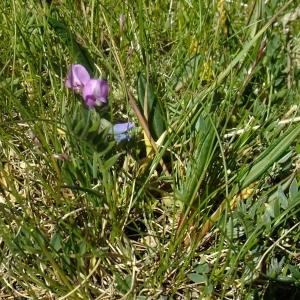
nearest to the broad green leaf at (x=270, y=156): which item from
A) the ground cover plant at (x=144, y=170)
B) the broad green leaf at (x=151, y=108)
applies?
the ground cover plant at (x=144, y=170)

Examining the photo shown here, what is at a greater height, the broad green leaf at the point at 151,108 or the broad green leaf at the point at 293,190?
the broad green leaf at the point at 151,108

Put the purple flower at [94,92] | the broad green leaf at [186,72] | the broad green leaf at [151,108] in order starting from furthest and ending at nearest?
the broad green leaf at [186,72] < the broad green leaf at [151,108] < the purple flower at [94,92]

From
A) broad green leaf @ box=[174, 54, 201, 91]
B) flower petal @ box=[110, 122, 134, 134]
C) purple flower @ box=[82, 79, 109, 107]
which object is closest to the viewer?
purple flower @ box=[82, 79, 109, 107]

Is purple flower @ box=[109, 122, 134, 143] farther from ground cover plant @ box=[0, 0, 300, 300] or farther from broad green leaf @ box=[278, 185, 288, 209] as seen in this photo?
broad green leaf @ box=[278, 185, 288, 209]

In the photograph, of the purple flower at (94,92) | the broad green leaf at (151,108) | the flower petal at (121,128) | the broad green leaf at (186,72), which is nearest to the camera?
the purple flower at (94,92)

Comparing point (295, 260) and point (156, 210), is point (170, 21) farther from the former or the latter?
point (295, 260)

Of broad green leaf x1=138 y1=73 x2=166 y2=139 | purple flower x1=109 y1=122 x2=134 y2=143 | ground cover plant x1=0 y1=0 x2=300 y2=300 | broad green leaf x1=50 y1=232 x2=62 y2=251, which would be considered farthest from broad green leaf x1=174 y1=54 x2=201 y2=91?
broad green leaf x1=50 y1=232 x2=62 y2=251

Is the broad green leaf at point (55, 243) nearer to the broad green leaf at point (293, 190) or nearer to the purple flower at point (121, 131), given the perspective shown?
the purple flower at point (121, 131)

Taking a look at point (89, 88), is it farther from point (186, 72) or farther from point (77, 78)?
point (186, 72)

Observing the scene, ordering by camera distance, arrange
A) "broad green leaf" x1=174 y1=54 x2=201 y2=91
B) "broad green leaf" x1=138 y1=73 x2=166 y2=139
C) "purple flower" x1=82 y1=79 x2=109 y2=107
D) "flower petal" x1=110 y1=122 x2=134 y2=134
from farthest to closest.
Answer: "broad green leaf" x1=174 y1=54 x2=201 y2=91, "broad green leaf" x1=138 y1=73 x2=166 y2=139, "flower petal" x1=110 y1=122 x2=134 y2=134, "purple flower" x1=82 y1=79 x2=109 y2=107

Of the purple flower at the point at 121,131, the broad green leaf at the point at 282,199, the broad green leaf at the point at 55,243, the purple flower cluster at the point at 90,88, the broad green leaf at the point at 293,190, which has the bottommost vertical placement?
the broad green leaf at the point at 55,243
